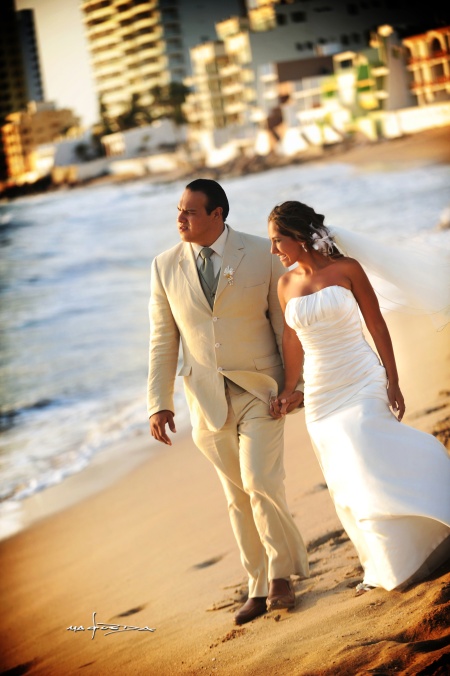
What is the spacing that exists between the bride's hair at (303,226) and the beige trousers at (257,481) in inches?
23.5

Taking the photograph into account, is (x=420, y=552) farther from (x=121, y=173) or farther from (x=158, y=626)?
(x=121, y=173)

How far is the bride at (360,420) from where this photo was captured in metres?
2.80

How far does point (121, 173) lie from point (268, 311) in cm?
823

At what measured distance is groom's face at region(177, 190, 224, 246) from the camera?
3191 mm

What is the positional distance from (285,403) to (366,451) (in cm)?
41

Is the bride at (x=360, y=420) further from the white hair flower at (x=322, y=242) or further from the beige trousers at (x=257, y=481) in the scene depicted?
the beige trousers at (x=257, y=481)

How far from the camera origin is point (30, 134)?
1073 cm

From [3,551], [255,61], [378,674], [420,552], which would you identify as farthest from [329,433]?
[255,61]

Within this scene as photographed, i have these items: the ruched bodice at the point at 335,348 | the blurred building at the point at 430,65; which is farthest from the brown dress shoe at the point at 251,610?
the blurred building at the point at 430,65

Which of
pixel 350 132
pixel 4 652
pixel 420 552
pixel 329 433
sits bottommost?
pixel 4 652

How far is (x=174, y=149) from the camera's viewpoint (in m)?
10.6

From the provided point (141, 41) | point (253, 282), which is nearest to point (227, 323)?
point (253, 282)

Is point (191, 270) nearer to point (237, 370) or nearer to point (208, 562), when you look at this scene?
point (237, 370)

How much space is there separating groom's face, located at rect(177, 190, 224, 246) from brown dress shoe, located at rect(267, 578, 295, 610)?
1175mm
